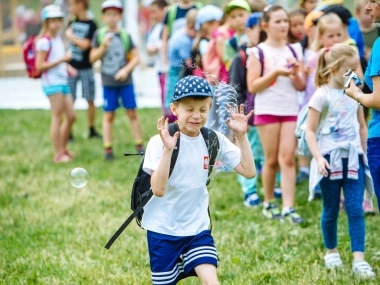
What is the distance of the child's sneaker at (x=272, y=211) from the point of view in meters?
6.82

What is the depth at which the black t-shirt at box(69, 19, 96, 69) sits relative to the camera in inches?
437

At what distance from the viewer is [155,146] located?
4.08m

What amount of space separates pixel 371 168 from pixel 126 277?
1.95 meters

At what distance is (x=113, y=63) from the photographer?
9844 mm

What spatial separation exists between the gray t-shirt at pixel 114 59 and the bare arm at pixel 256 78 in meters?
3.48

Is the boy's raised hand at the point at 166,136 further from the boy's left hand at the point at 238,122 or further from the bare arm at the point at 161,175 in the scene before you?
the boy's left hand at the point at 238,122

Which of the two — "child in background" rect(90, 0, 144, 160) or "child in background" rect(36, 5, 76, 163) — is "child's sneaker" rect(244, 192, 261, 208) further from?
"child in background" rect(36, 5, 76, 163)

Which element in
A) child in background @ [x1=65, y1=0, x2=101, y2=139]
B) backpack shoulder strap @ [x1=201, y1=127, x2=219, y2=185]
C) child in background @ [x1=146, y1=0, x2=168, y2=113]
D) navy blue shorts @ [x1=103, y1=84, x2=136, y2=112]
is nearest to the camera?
backpack shoulder strap @ [x1=201, y1=127, x2=219, y2=185]

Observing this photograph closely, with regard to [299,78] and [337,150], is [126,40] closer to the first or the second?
[299,78]

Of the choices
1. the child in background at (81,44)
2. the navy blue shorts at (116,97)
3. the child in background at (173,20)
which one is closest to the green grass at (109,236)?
the navy blue shorts at (116,97)

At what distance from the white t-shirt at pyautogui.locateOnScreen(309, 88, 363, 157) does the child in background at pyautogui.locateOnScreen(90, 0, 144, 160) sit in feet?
15.6

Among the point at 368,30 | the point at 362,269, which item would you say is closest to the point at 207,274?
the point at 362,269

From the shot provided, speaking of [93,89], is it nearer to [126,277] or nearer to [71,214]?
[71,214]

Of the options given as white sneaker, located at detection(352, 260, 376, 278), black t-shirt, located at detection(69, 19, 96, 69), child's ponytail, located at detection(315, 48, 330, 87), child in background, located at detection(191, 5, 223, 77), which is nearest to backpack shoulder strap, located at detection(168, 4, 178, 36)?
black t-shirt, located at detection(69, 19, 96, 69)
